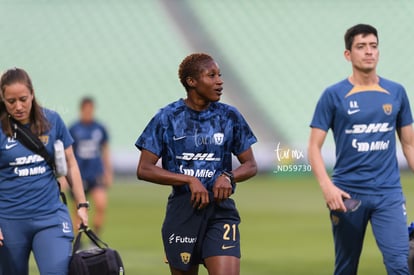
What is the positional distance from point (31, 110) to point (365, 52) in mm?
2341

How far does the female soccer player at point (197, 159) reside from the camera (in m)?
6.33

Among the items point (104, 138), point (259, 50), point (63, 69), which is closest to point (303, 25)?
point (259, 50)

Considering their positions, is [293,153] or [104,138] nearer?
[293,153]

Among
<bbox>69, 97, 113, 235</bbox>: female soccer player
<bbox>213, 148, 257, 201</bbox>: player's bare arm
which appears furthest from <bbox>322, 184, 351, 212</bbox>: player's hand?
<bbox>69, 97, 113, 235</bbox>: female soccer player

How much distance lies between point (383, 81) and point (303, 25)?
20.9 meters

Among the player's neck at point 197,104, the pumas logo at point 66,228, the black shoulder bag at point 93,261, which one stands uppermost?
the player's neck at point 197,104

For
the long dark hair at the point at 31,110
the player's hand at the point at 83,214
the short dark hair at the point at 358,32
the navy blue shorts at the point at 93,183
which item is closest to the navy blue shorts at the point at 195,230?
the player's hand at the point at 83,214

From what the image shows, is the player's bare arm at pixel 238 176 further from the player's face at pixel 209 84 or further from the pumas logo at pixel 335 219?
the pumas logo at pixel 335 219

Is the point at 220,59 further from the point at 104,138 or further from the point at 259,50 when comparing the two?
the point at 104,138

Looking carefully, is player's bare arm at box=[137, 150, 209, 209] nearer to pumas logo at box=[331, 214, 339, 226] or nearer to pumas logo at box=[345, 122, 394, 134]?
pumas logo at box=[331, 214, 339, 226]

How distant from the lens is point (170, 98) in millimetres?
27188

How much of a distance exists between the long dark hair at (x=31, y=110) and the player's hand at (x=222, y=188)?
1.15 meters

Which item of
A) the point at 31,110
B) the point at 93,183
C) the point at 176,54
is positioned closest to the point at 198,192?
the point at 31,110

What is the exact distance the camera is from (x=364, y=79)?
23.0 feet
